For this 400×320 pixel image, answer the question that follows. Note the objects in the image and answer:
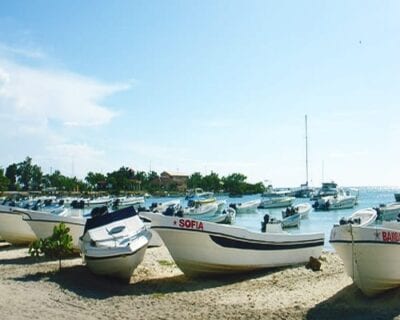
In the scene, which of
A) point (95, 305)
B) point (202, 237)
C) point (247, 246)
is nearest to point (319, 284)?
point (247, 246)

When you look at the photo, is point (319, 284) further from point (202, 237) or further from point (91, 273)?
point (91, 273)

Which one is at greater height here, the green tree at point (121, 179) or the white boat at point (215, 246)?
the green tree at point (121, 179)

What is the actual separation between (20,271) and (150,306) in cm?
621

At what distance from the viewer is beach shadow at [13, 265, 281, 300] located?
46.0 ft

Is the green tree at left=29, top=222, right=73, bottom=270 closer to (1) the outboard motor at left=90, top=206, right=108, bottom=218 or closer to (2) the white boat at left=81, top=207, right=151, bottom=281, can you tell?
(1) the outboard motor at left=90, top=206, right=108, bottom=218

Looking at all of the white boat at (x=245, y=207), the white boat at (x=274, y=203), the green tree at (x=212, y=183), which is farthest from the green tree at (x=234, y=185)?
the white boat at (x=245, y=207)

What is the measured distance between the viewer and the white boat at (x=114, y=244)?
14844mm

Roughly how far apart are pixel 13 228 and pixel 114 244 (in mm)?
11432

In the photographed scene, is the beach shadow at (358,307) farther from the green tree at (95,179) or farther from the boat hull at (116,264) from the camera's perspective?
the green tree at (95,179)

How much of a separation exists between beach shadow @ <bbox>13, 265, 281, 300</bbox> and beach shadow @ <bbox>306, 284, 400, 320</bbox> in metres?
3.68

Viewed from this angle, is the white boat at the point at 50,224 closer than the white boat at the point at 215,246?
No

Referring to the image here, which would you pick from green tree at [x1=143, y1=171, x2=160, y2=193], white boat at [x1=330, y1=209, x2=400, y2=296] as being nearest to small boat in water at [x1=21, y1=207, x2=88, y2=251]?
white boat at [x1=330, y1=209, x2=400, y2=296]

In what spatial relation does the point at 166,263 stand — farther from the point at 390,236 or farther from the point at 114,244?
the point at 390,236

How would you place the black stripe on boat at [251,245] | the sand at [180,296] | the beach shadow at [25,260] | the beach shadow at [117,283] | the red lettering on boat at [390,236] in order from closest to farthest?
the sand at [180,296]
the red lettering on boat at [390,236]
the beach shadow at [117,283]
the black stripe on boat at [251,245]
the beach shadow at [25,260]
